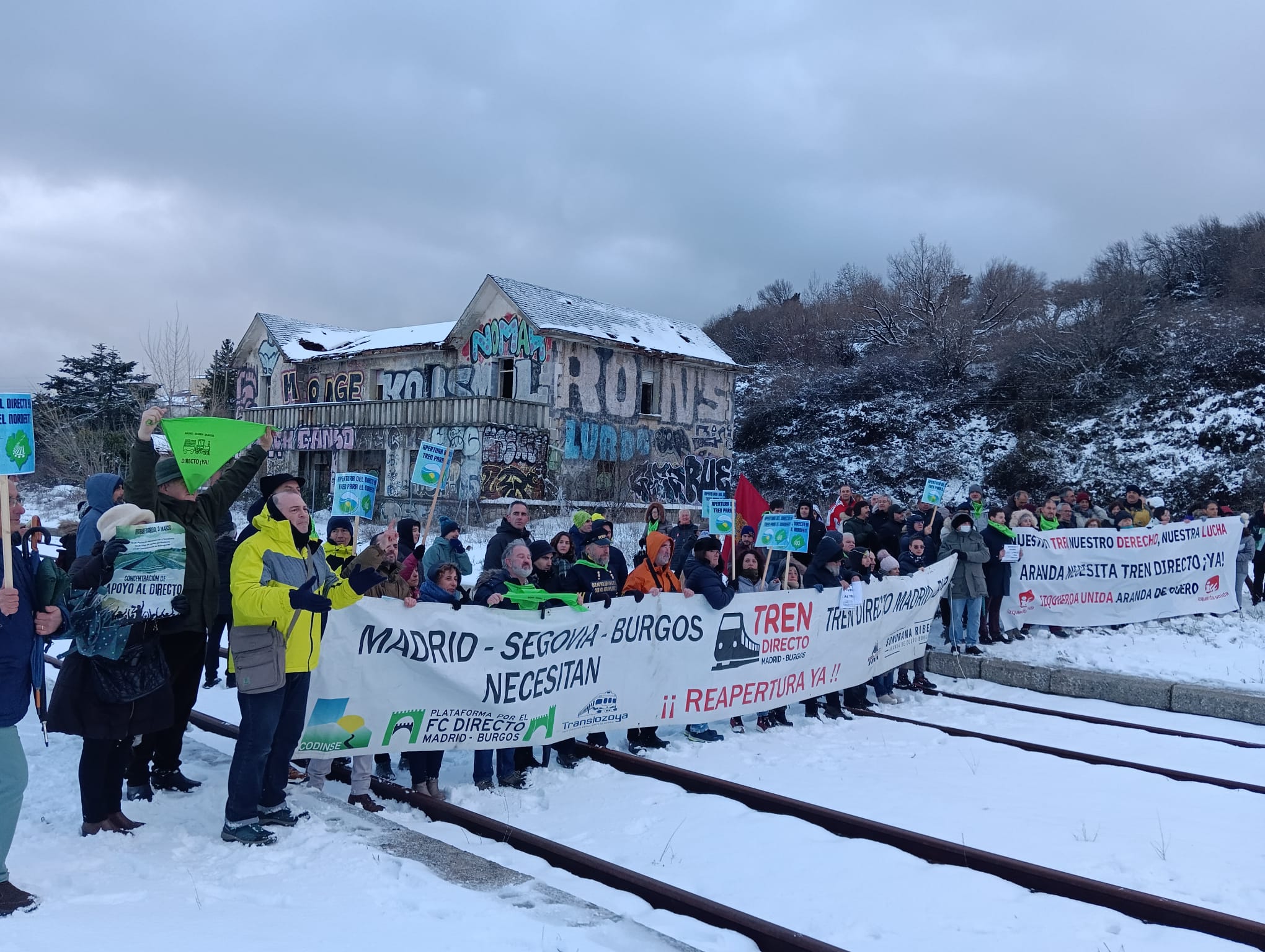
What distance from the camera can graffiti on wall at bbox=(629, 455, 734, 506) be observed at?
3441 cm

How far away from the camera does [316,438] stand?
1364 inches

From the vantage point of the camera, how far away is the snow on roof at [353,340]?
3575 cm

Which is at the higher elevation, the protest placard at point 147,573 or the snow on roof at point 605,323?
the snow on roof at point 605,323

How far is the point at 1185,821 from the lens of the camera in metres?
6.66

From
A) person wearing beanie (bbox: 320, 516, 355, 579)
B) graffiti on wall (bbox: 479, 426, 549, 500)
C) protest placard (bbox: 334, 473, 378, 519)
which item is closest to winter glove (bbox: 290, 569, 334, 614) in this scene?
person wearing beanie (bbox: 320, 516, 355, 579)

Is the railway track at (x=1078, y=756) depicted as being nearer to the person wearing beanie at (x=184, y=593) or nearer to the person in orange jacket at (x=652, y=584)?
the person in orange jacket at (x=652, y=584)

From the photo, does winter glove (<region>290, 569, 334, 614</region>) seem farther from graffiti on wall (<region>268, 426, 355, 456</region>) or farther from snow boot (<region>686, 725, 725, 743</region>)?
graffiti on wall (<region>268, 426, 355, 456</region>)

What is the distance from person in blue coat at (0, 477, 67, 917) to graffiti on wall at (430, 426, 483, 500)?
82.0ft

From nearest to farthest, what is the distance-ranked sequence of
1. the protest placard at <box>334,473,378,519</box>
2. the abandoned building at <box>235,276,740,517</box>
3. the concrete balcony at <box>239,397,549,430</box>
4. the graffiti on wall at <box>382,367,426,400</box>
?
the protest placard at <box>334,473,378,519</box>, the concrete balcony at <box>239,397,549,430</box>, the abandoned building at <box>235,276,740,517</box>, the graffiti on wall at <box>382,367,426,400</box>

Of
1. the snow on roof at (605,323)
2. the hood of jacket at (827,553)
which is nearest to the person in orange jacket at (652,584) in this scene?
the hood of jacket at (827,553)

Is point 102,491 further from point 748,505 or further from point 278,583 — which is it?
point 748,505

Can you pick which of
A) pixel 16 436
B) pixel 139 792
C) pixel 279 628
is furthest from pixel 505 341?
pixel 16 436

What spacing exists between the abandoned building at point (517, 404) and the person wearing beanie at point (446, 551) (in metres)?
19.8

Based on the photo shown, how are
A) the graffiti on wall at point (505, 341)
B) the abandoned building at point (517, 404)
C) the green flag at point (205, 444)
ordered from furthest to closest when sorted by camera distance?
the graffiti on wall at point (505, 341) → the abandoned building at point (517, 404) → the green flag at point (205, 444)
